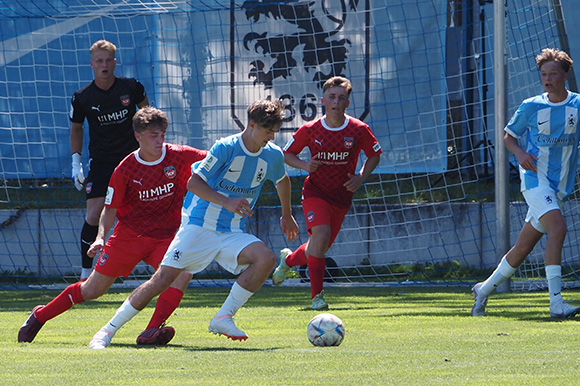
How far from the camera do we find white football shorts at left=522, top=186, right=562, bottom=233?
6.79m

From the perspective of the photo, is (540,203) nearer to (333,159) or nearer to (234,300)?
(333,159)

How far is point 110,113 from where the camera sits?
8734mm

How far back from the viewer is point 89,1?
12.5 m

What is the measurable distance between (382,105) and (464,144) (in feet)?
3.27

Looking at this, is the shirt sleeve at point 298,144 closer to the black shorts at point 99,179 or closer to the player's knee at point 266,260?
the black shorts at point 99,179

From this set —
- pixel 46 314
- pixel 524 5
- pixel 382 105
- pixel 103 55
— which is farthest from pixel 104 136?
pixel 524 5

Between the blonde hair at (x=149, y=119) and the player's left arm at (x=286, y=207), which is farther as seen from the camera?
the player's left arm at (x=286, y=207)

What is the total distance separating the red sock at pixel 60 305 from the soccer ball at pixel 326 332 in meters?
1.54

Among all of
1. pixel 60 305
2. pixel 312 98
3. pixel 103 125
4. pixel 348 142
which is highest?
pixel 312 98

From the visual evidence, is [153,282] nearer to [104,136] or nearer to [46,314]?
[46,314]

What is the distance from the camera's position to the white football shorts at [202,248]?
580 cm

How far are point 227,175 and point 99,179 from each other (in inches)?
120

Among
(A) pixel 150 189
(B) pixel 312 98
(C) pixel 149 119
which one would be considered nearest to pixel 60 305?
(A) pixel 150 189

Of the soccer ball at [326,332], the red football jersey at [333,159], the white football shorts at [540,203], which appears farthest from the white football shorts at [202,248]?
the red football jersey at [333,159]
